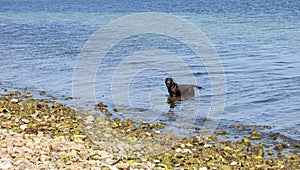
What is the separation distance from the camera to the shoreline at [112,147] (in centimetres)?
885

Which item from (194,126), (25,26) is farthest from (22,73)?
(25,26)

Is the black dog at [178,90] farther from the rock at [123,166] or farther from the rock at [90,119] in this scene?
the rock at [123,166]

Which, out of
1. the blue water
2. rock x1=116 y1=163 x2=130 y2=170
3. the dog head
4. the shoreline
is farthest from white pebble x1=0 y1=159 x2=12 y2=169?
the dog head

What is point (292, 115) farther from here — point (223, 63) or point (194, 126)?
point (223, 63)

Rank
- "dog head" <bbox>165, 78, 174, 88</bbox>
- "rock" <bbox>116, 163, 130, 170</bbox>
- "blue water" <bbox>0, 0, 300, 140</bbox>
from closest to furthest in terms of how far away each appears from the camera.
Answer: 1. "rock" <bbox>116, 163, 130, 170</bbox>
2. "blue water" <bbox>0, 0, 300, 140</bbox>
3. "dog head" <bbox>165, 78, 174, 88</bbox>

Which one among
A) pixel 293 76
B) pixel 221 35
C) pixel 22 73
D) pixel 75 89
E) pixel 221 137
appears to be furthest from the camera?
pixel 221 35

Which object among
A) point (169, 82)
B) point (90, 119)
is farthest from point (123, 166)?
point (169, 82)

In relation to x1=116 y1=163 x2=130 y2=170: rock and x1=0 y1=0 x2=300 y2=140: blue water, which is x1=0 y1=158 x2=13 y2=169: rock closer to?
x1=116 y1=163 x2=130 y2=170: rock

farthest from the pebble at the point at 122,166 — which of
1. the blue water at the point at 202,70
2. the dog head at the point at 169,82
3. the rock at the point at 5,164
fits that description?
the dog head at the point at 169,82

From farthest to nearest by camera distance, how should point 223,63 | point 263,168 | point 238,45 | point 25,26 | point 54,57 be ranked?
point 25,26 → point 238,45 → point 54,57 → point 223,63 → point 263,168

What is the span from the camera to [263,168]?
9133 mm

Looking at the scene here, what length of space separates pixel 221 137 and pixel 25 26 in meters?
35.3

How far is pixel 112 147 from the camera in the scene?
1009 centimetres

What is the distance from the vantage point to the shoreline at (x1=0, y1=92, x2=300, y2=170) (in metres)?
8.85
